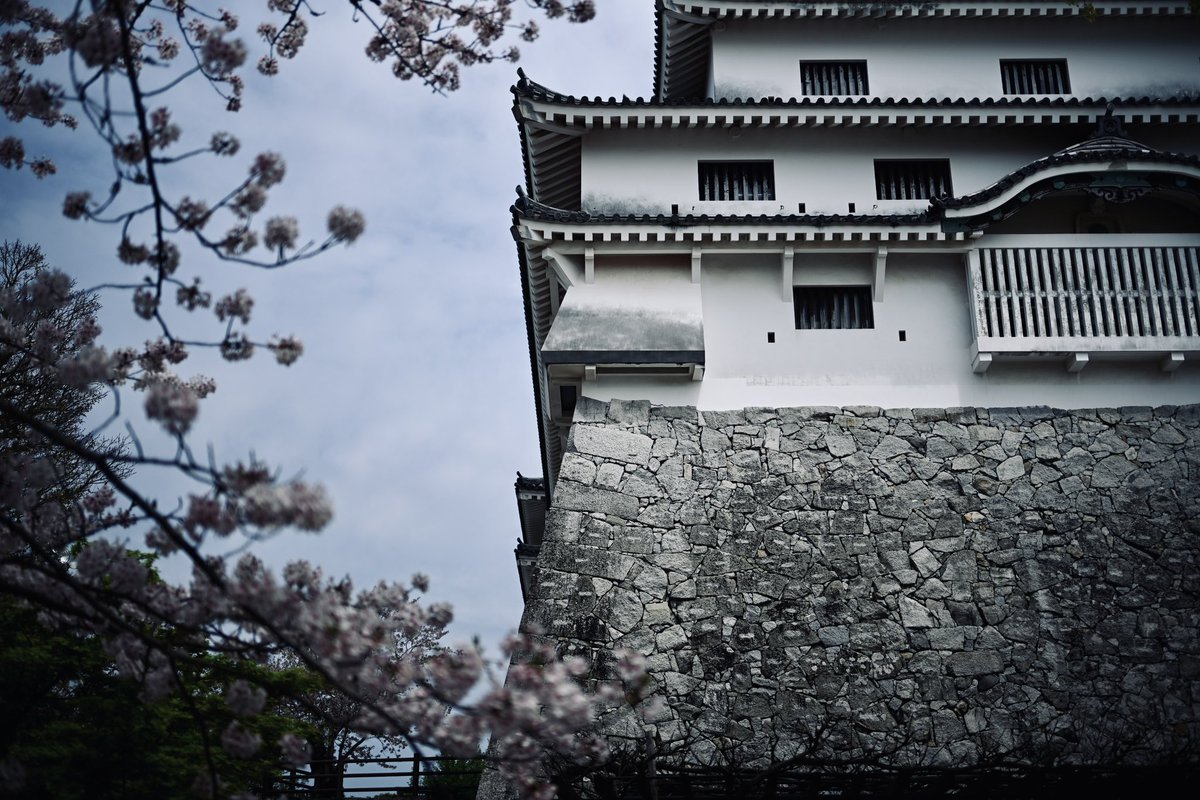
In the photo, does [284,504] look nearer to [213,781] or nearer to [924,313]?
[213,781]

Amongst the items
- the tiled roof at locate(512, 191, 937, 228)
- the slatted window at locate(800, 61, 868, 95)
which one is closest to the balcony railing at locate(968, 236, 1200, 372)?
the tiled roof at locate(512, 191, 937, 228)

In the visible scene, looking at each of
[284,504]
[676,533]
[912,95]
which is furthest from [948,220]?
[284,504]

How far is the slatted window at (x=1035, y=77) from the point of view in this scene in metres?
16.4

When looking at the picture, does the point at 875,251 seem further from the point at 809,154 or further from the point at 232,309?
the point at 232,309

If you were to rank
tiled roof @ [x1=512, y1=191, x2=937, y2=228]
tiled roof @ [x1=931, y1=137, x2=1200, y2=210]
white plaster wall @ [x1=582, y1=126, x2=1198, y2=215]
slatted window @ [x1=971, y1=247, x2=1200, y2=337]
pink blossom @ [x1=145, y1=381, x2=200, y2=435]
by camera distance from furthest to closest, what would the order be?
white plaster wall @ [x1=582, y1=126, x2=1198, y2=215]
tiled roof @ [x1=512, y1=191, x2=937, y2=228]
slatted window @ [x1=971, y1=247, x2=1200, y2=337]
tiled roof @ [x1=931, y1=137, x2=1200, y2=210]
pink blossom @ [x1=145, y1=381, x2=200, y2=435]

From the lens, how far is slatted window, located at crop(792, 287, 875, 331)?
14344 mm

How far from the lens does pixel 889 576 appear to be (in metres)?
12.8

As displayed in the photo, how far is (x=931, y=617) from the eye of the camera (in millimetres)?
12477

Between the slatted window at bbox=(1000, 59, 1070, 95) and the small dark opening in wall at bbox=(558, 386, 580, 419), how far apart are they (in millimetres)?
8423

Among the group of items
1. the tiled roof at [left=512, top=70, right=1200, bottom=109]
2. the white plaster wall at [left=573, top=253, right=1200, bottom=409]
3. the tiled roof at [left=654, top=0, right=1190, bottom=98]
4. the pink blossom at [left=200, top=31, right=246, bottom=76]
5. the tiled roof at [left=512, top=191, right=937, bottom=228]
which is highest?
the tiled roof at [left=654, top=0, right=1190, bottom=98]

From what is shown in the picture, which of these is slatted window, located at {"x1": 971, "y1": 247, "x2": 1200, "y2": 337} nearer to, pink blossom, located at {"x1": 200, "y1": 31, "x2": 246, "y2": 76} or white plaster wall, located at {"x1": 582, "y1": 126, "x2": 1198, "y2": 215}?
white plaster wall, located at {"x1": 582, "y1": 126, "x2": 1198, "y2": 215}

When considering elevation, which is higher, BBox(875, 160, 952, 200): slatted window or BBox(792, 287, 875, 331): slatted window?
BBox(875, 160, 952, 200): slatted window

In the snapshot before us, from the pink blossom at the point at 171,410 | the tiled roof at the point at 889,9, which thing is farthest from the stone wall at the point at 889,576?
the pink blossom at the point at 171,410

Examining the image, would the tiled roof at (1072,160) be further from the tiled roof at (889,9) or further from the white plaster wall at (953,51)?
the tiled roof at (889,9)
